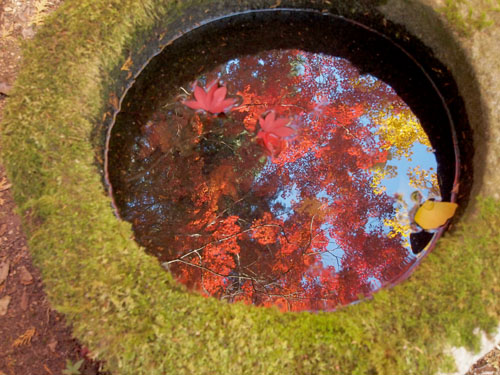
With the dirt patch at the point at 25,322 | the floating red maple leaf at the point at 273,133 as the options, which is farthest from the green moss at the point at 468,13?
the dirt patch at the point at 25,322

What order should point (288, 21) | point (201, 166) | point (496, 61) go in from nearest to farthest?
point (496, 61)
point (201, 166)
point (288, 21)

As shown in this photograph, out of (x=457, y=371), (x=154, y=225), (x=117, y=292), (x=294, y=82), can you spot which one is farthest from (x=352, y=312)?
(x=294, y=82)

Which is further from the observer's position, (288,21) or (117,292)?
(288,21)

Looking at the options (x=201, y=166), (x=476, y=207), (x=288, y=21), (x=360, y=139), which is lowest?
(x=201, y=166)

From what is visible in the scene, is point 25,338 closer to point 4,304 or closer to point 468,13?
point 4,304

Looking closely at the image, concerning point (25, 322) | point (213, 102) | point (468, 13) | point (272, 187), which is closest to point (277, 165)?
point (272, 187)

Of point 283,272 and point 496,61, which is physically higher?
point 496,61

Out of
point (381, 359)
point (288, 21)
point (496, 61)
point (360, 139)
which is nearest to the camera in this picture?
point (381, 359)

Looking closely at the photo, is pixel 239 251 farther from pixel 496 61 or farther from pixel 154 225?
pixel 496 61
